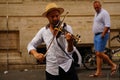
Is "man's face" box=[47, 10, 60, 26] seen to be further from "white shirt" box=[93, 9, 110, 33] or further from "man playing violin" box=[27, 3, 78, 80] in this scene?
"white shirt" box=[93, 9, 110, 33]

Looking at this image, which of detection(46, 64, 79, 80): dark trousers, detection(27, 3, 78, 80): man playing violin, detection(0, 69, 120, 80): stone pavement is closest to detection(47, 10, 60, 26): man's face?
detection(27, 3, 78, 80): man playing violin

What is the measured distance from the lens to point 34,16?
44.2ft

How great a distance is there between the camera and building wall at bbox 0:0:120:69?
44.0 feet

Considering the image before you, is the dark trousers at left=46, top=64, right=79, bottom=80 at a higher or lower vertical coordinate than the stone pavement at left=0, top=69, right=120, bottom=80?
higher

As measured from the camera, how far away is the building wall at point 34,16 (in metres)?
13.4

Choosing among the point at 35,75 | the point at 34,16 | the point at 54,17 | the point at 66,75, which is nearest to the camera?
the point at 54,17

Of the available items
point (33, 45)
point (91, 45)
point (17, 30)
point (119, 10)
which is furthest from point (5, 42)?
point (33, 45)

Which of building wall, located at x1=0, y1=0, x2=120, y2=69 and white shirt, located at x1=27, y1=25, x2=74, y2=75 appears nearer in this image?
white shirt, located at x1=27, y1=25, x2=74, y2=75

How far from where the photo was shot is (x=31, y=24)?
13438 mm

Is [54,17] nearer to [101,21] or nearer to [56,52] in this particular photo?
[56,52]

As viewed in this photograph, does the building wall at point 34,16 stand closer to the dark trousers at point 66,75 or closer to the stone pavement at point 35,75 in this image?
the stone pavement at point 35,75

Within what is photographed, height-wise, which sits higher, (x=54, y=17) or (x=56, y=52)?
(x=54, y=17)

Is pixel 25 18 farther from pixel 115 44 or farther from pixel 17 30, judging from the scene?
pixel 115 44

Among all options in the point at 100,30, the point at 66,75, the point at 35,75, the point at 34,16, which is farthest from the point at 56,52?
the point at 34,16
